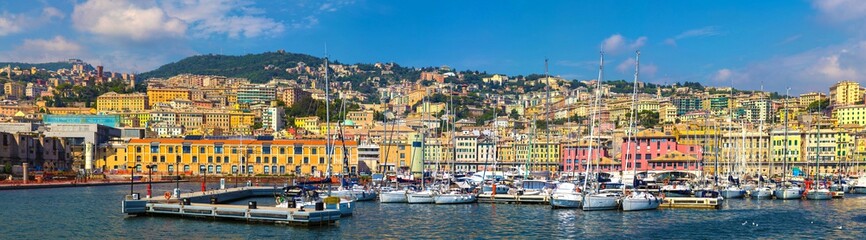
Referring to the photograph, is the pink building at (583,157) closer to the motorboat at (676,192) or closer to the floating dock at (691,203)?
the motorboat at (676,192)

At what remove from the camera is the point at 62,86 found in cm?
18650

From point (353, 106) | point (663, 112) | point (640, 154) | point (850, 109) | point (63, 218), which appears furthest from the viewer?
point (353, 106)

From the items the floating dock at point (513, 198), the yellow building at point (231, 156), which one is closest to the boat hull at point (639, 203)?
the floating dock at point (513, 198)

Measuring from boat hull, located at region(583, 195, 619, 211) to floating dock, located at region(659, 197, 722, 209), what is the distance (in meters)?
4.67

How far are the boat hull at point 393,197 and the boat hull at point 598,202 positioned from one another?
11332 mm

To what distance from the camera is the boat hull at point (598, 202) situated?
41.7 metres

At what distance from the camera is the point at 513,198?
1933 inches

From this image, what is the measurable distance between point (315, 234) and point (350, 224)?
12.3ft

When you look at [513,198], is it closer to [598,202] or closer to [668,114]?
[598,202]

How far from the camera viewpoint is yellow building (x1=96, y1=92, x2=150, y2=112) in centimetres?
16988

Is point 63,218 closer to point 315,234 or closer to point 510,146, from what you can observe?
point 315,234

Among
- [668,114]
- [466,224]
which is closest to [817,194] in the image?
[466,224]

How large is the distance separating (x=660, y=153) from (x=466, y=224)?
197 feet

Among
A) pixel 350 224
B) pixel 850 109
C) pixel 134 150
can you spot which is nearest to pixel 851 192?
pixel 350 224
